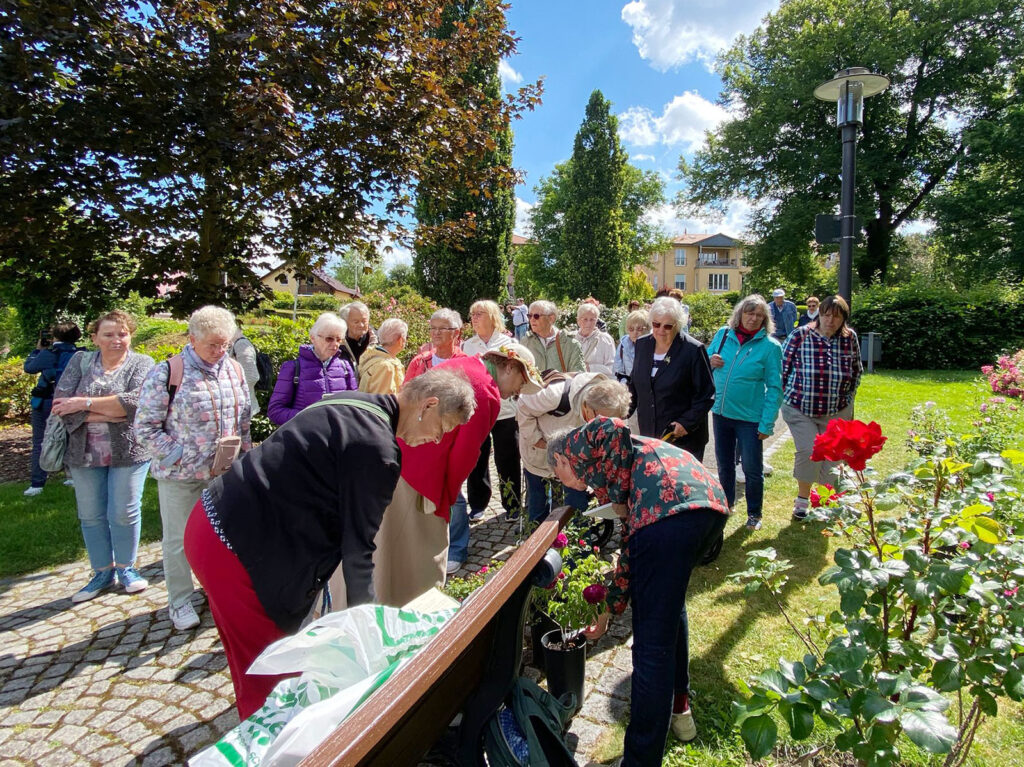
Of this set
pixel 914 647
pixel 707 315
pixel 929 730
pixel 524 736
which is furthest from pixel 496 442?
pixel 707 315

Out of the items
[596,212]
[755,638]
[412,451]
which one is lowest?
[755,638]

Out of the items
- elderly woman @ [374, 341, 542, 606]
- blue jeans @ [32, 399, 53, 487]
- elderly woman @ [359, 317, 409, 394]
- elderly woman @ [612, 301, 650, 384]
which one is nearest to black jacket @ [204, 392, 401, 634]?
elderly woman @ [374, 341, 542, 606]

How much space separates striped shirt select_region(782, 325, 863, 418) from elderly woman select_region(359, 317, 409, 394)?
3.25m

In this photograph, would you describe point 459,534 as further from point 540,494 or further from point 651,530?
point 651,530

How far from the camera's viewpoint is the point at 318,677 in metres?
1.48

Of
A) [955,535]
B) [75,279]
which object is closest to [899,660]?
[955,535]

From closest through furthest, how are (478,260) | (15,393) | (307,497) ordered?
(307,497)
(15,393)
(478,260)

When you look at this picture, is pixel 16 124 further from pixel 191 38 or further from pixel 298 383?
pixel 298 383

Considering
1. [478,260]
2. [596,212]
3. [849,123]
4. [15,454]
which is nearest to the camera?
[849,123]

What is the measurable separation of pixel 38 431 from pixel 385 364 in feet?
15.1

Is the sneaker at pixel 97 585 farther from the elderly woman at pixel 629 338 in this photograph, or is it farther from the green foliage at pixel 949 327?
the green foliage at pixel 949 327

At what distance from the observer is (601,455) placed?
6.90ft

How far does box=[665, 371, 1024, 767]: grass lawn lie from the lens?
2379 mm

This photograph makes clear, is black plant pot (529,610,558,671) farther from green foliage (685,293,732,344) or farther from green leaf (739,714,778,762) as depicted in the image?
green foliage (685,293,732,344)
